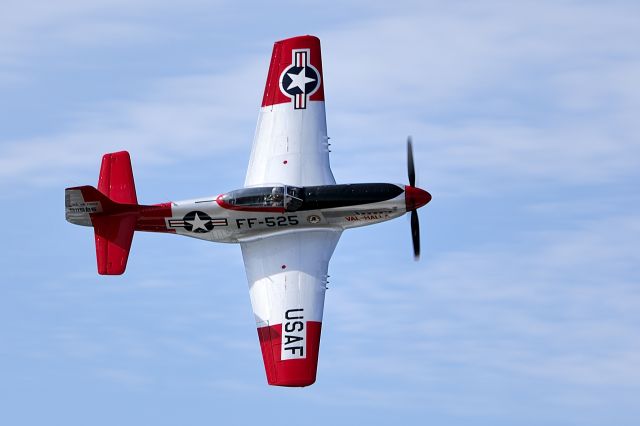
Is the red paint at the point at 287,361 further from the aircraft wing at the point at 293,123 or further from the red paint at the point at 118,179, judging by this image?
the red paint at the point at 118,179

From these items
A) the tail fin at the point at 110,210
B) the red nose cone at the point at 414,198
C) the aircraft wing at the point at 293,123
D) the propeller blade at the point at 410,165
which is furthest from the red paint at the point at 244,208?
the propeller blade at the point at 410,165

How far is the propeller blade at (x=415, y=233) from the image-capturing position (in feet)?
141

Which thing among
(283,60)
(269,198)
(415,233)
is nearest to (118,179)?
(269,198)

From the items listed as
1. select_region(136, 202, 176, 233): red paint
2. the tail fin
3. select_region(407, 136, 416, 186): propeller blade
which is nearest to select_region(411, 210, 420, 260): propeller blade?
select_region(407, 136, 416, 186): propeller blade

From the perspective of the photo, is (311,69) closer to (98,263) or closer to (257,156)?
(257,156)

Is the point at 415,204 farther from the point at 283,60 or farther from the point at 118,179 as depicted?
the point at 118,179

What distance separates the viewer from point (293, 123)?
44562 mm

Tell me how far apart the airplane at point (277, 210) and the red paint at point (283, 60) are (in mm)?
64

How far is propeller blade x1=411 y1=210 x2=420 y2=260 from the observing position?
43.0 m

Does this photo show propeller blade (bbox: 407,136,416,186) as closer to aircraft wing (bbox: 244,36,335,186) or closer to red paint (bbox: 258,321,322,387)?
→ aircraft wing (bbox: 244,36,335,186)

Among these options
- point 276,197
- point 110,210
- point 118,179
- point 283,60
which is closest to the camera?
point 276,197

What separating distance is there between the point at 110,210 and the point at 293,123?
215 inches

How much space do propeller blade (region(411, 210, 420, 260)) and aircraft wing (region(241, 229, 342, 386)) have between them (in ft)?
6.43

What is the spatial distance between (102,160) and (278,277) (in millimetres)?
5998
